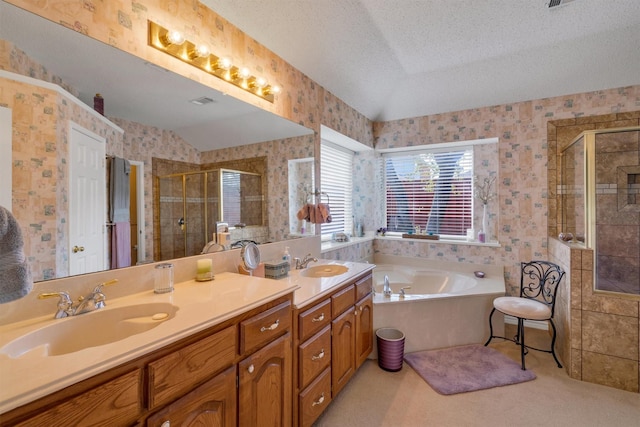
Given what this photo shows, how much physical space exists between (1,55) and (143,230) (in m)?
0.81

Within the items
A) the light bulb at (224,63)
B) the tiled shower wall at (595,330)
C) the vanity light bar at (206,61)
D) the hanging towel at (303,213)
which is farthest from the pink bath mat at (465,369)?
the light bulb at (224,63)

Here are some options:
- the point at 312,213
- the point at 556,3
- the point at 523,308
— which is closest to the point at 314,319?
the point at 312,213

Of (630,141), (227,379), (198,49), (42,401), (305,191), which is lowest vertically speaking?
(227,379)

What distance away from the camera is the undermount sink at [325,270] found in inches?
89.5

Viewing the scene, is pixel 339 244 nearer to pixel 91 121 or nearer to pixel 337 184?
pixel 337 184

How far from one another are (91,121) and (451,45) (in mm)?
2780

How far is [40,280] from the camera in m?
1.10

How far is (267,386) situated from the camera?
1329mm

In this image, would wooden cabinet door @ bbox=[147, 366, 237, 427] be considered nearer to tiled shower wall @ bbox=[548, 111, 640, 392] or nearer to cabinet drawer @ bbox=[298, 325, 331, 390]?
cabinet drawer @ bbox=[298, 325, 331, 390]

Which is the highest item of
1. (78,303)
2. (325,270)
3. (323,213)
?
(323,213)

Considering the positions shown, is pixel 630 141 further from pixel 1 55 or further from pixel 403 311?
pixel 1 55

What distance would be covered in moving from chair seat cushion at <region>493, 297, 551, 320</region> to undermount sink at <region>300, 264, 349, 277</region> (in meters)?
1.45

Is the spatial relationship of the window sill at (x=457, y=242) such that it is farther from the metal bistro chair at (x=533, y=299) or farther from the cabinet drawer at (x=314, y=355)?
the cabinet drawer at (x=314, y=355)

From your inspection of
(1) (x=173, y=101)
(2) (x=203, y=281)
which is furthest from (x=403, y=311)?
(1) (x=173, y=101)
